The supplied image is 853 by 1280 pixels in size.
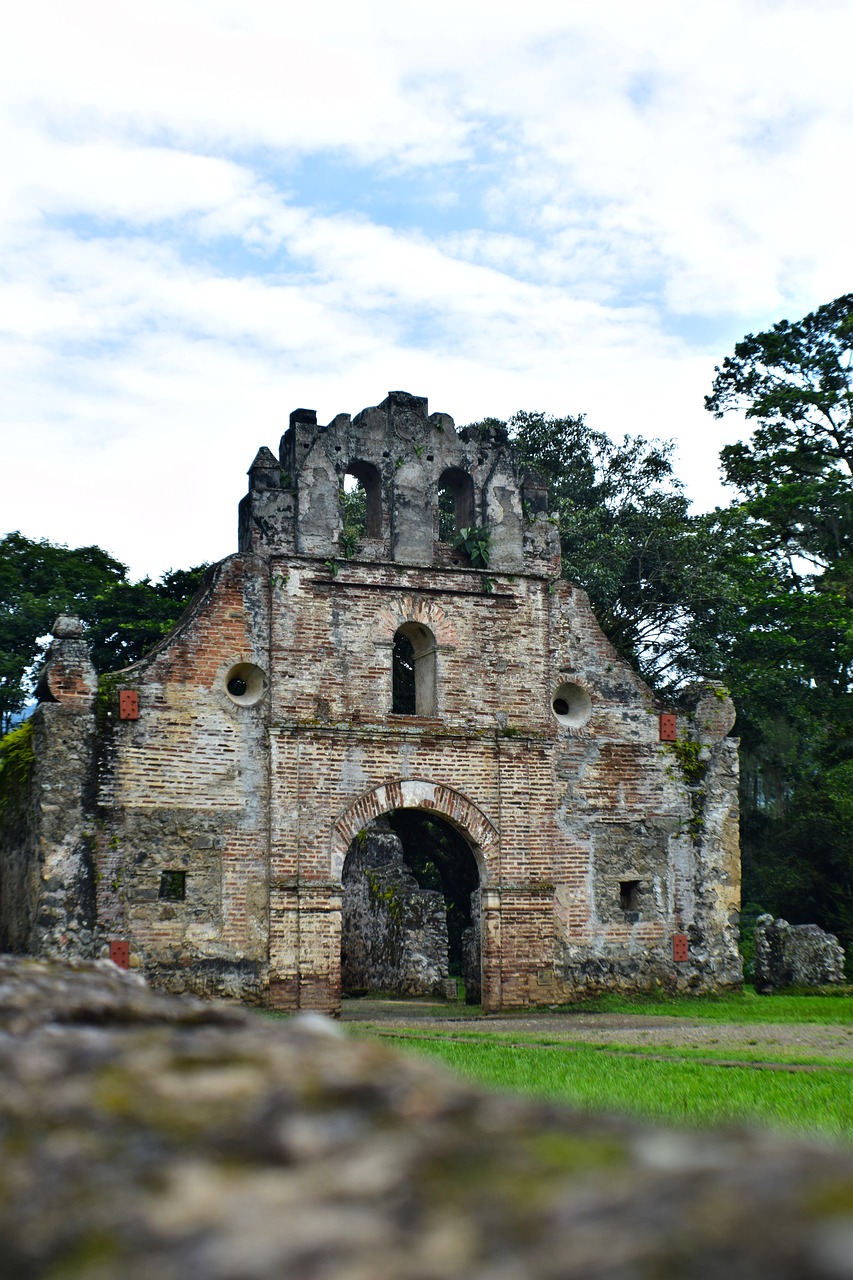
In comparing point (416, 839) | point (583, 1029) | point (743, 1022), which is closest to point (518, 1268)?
point (583, 1029)

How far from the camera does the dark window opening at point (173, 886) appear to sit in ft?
56.4

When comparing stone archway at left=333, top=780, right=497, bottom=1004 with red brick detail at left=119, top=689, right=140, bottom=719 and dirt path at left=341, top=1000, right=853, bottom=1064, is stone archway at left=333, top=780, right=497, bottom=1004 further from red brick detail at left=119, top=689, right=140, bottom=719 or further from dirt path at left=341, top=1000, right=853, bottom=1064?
red brick detail at left=119, top=689, right=140, bottom=719

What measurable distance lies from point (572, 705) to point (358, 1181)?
60.1ft

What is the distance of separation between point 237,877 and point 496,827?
3516 mm

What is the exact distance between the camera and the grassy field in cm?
800

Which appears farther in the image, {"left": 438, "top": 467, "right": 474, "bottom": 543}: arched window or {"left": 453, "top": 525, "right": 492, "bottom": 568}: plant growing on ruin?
{"left": 438, "top": 467, "right": 474, "bottom": 543}: arched window

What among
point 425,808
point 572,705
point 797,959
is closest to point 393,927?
point 425,808

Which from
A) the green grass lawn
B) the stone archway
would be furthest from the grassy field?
the stone archway

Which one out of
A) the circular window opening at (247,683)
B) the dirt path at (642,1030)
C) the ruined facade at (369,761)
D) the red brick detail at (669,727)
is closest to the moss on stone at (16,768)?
the ruined facade at (369,761)

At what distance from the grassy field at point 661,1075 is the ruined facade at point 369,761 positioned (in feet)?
8.82

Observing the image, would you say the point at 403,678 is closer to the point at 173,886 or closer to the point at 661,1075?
the point at 173,886

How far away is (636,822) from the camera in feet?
64.3

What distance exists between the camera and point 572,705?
19.8 meters

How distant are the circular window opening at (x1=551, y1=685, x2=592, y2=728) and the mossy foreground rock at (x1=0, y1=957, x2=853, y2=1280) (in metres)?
17.5
